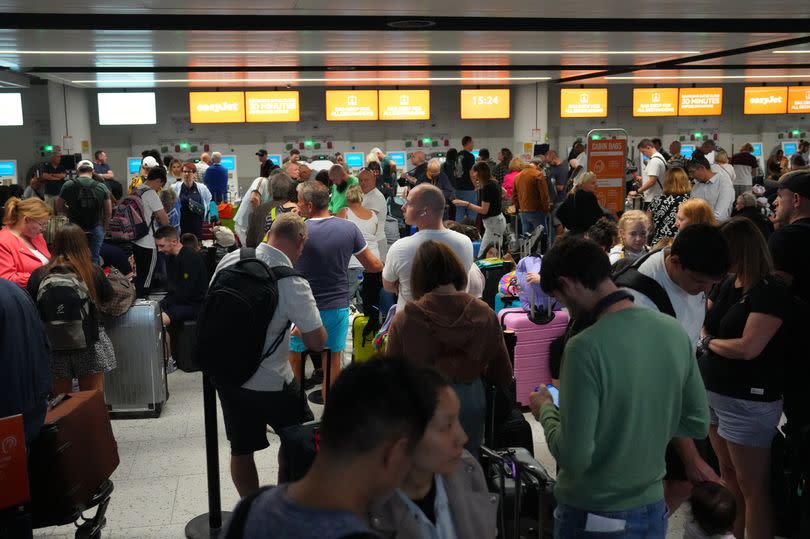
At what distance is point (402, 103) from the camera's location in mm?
16641

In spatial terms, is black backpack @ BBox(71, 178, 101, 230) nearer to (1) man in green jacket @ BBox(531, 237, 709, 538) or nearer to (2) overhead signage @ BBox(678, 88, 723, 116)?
(1) man in green jacket @ BBox(531, 237, 709, 538)

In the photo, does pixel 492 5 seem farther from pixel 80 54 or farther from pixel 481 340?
pixel 80 54

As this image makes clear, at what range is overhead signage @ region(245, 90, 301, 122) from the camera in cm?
1619

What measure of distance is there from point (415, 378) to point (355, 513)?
0.26m

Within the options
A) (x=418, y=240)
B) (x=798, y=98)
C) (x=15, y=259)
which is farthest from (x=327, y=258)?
(x=798, y=98)

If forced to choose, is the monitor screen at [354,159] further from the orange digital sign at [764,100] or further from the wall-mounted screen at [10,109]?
the orange digital sign at [764,100]

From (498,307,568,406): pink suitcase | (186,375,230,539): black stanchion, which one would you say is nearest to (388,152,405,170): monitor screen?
(498,307,568,406): pink suitcase

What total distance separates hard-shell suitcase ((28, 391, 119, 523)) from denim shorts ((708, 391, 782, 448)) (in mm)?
2718

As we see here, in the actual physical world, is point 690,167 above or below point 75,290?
above

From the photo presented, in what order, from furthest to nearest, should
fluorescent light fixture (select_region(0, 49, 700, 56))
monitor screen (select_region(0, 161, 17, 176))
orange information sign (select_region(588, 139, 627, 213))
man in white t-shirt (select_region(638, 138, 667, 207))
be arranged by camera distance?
monitor screen (select_region(0, 161, 17, 176))
man in white t-shirt (select_region(638, 138, 667, 207))
fluorescent light fixture (select_region(0, 49, 700, 56))
orange information sign (select_region(588, 139, 627, 213))

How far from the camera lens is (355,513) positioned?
51.5 inches

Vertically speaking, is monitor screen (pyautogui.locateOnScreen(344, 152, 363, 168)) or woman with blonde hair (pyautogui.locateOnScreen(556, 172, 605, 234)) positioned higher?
monitor screen (pyautogui.locateOnScreen(344, 152, 363, 168))

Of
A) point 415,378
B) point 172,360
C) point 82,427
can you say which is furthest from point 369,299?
point 415,378

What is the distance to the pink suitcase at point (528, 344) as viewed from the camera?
541cm
